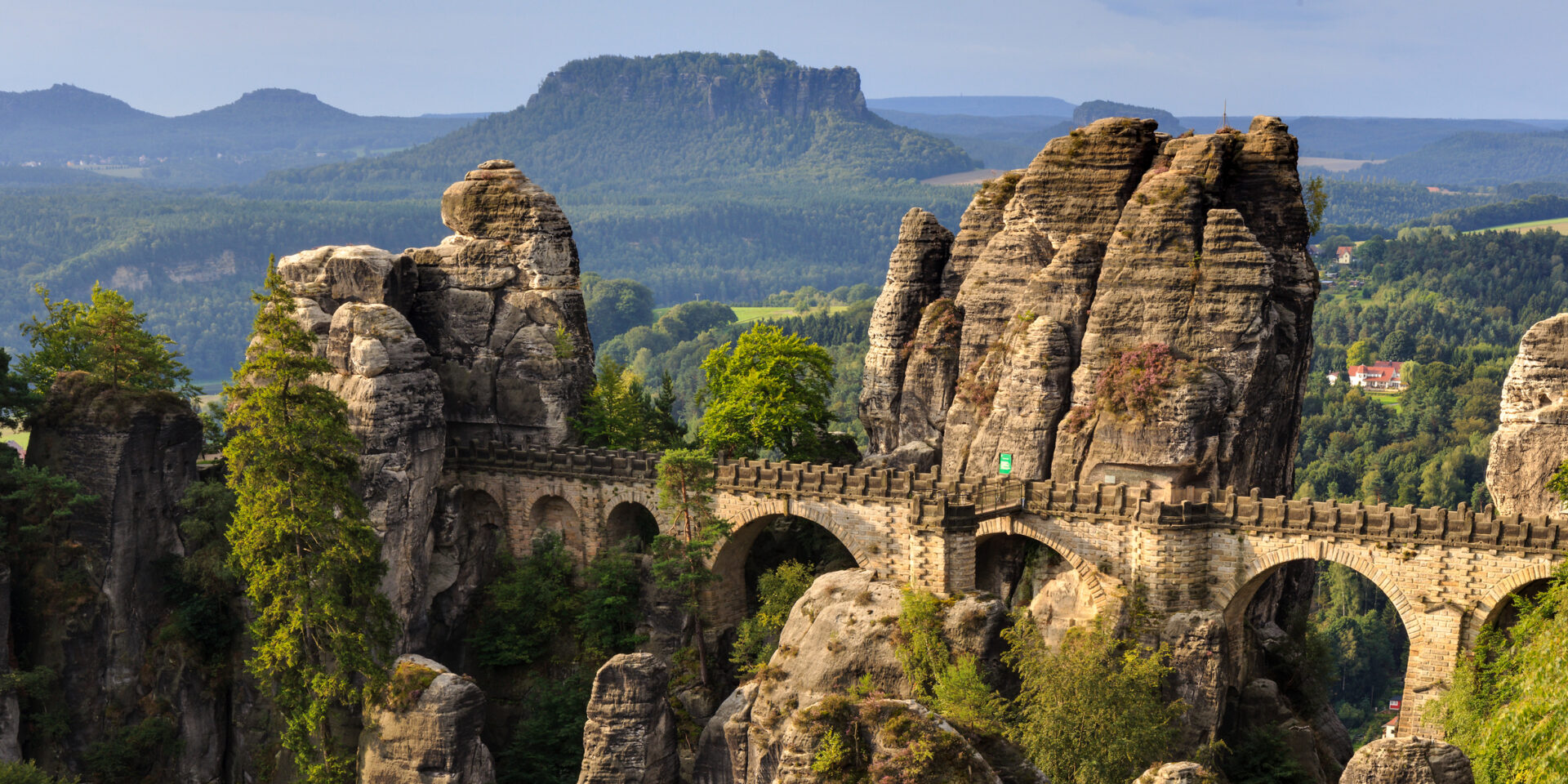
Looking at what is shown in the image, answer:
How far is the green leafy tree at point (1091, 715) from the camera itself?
47.1m

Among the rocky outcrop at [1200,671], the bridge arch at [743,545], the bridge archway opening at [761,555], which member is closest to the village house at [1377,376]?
the bridge archway opening at [761,555]

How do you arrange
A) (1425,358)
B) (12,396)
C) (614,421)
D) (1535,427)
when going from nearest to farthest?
1. (1535,427)
2. (12,396)
3. (614,421)
4. (1425,358)

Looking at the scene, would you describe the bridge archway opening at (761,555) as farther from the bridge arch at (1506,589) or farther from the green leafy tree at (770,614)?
the bridge arch at (1506,589)

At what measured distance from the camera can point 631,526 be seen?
6038 centimetres

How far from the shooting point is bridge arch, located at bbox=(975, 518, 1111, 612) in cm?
5209

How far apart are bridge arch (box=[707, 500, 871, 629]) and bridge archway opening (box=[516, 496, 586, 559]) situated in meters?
5.43

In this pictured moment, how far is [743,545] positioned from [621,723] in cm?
1150

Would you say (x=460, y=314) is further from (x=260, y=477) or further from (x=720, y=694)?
(x=720, y=694)

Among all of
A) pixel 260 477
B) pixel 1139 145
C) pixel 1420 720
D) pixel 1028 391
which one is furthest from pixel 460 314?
pixel 1420 720

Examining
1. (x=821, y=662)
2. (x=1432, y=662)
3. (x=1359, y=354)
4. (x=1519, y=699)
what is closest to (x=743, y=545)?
(x=821, y=662)

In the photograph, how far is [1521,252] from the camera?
194750 mm

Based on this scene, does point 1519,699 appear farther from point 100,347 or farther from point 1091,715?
point 100,347

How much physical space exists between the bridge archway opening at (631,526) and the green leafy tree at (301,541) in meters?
9.21

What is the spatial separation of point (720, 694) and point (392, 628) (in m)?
11.2
